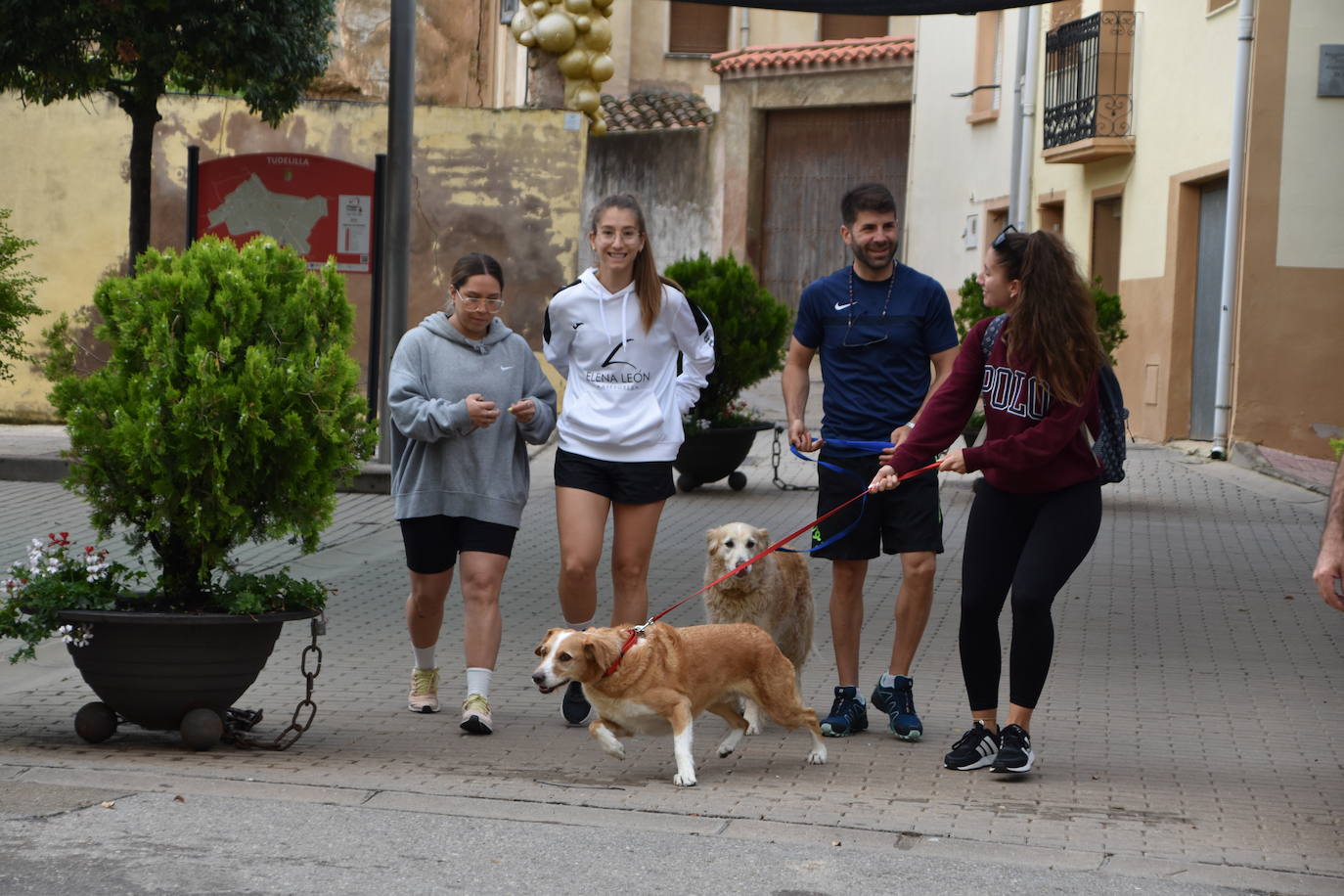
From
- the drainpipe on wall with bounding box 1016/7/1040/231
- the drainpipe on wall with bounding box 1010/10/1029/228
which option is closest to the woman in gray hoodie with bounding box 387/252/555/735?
the drainpipe on wall with bounding box 1016/7/1040/231

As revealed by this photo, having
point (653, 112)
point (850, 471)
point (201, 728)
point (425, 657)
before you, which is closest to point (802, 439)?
point (850, 471)

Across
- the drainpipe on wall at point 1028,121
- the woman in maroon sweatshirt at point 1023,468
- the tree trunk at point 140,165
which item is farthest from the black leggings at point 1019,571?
the drainpipe on wall at point 1028,121

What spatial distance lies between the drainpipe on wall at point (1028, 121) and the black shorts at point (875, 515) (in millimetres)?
20293

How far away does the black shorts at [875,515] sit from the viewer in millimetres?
7020

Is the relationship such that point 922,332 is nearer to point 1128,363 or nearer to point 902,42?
point 1128,363

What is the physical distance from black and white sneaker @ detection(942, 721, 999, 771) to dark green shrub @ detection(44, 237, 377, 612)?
2368 mm

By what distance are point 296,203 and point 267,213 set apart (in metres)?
0.26

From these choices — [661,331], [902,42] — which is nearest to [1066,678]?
[661,331]

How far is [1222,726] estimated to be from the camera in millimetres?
7375

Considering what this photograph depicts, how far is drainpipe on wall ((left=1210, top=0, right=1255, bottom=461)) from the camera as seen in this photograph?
1992 cm

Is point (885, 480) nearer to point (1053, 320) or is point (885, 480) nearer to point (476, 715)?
point (1053, 320)

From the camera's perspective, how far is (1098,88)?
24000 millimetres

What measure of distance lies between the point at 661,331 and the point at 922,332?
103cm

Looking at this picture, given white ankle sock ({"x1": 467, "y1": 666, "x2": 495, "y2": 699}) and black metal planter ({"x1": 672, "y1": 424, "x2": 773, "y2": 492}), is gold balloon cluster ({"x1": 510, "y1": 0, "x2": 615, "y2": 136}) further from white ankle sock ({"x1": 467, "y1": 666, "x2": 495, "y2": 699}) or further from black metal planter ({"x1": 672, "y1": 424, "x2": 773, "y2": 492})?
white ankle sock ({"x1": 467, "y1": 666, "x2": 495, "y2": 699})
